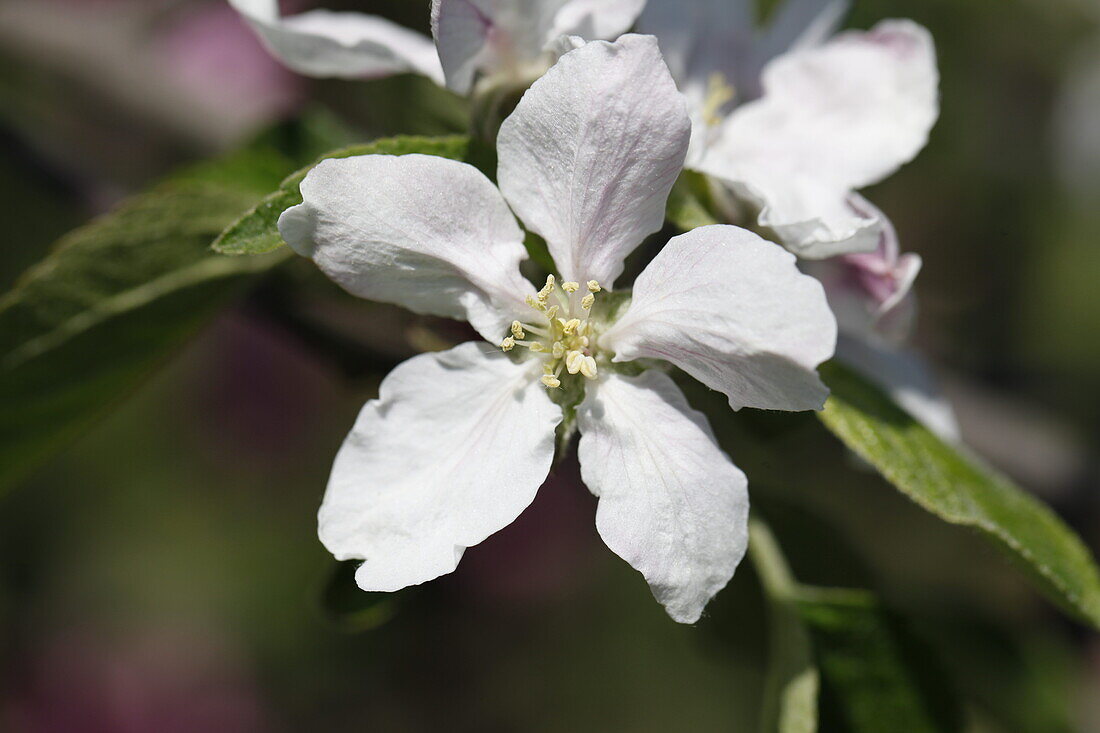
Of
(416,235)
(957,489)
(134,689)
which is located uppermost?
(416,235)

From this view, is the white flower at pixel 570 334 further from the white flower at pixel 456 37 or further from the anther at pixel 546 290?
the white flower at pixel 456 37

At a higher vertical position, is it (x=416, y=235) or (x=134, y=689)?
(x=416, y=235)

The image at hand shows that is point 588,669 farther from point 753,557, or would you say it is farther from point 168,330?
point 168,330

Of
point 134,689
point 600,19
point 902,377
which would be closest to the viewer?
point 600,19

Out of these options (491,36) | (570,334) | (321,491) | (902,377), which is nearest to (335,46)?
(491,36)

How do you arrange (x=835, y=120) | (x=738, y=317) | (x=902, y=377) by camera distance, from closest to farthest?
(x=738, y=317) < (x=835, y=120) < (x=902, y=377)

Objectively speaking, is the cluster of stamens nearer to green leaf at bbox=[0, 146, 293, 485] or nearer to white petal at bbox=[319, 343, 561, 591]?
white petal at bbox=[319, 343, 561, 591]

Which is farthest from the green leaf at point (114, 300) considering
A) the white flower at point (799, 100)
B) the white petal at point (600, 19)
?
the white flower at point (799, 100)

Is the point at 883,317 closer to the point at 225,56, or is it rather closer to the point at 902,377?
the point at 902,377
